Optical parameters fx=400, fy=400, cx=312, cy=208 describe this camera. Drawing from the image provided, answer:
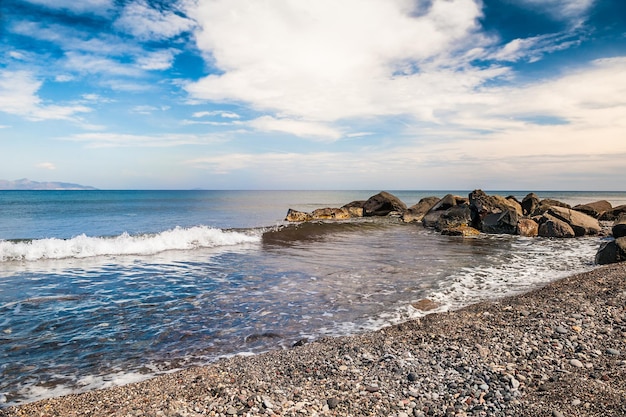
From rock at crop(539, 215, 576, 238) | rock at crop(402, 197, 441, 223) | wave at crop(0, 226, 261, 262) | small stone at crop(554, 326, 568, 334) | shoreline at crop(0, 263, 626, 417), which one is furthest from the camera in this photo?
rock at crop(402, 197, 441, 223)

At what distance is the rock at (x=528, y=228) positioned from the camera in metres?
26.2

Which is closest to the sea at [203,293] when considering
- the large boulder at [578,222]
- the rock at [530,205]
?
the large boulder at [578,222]

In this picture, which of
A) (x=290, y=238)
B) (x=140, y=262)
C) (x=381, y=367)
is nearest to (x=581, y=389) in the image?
(x=381, y=367)

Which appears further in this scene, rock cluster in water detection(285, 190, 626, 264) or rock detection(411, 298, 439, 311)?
rock cluster in water detection(285, 190, 626, 264)

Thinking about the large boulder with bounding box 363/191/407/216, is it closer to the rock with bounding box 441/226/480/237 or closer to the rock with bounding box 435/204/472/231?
the rock with bounding box 435/204/472/231

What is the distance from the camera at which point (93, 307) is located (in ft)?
32.4

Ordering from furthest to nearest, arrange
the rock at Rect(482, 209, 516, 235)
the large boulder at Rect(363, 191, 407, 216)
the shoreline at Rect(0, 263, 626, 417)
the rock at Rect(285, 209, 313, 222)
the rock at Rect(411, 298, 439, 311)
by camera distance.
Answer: the large boulder at Rect(363, 191, 407, 216) → the rock at Rect(285, 209, 313, 222) → the rock at Rect(482, 209, 516, 235) → the rock at Rect(411, 298, 439, 311) → the shoreline at Rect(0, 263, 626, 417)

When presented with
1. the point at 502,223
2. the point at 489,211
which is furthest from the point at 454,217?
the point at 502,223

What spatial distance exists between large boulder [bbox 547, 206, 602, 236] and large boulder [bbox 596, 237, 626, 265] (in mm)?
12030

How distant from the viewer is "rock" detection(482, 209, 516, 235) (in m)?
27.0

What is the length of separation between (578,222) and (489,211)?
5.75 m

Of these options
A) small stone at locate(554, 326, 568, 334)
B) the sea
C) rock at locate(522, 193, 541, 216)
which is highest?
rock at locate(522, 193, 541, 216)

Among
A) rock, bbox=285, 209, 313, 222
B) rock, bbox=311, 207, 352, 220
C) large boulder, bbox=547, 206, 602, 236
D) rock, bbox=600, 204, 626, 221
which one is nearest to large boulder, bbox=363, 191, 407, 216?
rock, bbox=311, 207, 352, 220

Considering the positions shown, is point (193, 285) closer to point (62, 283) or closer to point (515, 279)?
point (62, 283)
